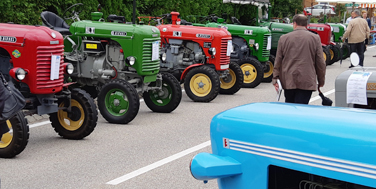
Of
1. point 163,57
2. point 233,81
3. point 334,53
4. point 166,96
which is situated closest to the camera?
A: point 166,96

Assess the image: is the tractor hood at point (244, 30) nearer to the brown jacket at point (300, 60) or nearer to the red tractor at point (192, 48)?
the red tractor at point (192, 48)

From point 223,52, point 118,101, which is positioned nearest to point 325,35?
point 223,52

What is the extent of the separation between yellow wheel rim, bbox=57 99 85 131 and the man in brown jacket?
2.55 m

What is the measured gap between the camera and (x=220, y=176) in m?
2.73

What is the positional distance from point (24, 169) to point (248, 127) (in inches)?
156

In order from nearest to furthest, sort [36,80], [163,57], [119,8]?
[36,80], [163,57], [119,8]

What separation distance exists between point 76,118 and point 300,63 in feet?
9.74

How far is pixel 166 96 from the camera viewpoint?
9.91 m

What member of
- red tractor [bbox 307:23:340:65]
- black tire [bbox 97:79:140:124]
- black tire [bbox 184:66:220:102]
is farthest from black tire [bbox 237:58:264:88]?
red tractor [bbox 307:23:340:65]

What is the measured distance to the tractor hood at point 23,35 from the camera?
6.69 metres

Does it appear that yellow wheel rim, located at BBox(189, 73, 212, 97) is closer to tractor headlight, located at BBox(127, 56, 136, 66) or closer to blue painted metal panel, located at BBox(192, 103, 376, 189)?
tractor headlight, located at BBox(127, 56, 136, 66)

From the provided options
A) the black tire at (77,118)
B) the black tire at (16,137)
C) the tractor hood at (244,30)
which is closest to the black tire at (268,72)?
the tractor hood at (244,30)

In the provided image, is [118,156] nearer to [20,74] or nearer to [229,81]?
[20,74]

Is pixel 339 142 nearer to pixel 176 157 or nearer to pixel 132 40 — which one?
pixel 176 157
